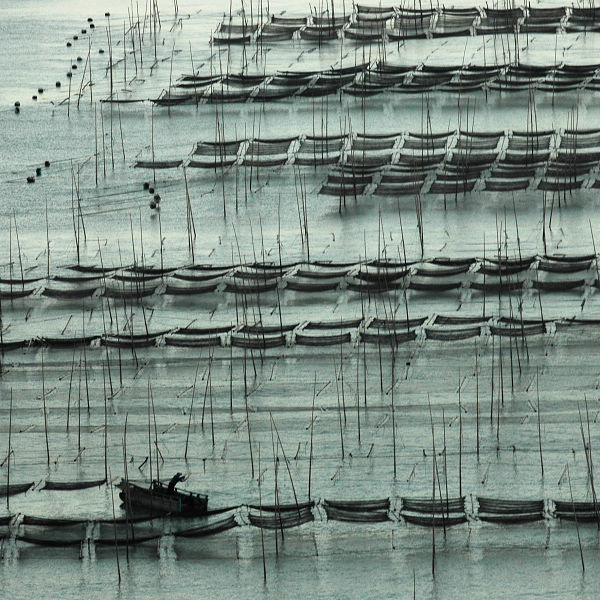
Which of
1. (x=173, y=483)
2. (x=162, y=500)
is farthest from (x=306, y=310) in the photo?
(x=162, y=500)

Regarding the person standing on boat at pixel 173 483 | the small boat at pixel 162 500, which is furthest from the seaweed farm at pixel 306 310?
the person standing on boat at pixel 173 483

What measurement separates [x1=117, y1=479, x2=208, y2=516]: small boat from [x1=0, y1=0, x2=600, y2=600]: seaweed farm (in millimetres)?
45

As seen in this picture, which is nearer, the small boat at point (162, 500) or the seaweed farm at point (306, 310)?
the seaweed farm at point (306, 310)

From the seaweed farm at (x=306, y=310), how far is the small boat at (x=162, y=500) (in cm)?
5

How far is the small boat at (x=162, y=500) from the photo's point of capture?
92.0 ft

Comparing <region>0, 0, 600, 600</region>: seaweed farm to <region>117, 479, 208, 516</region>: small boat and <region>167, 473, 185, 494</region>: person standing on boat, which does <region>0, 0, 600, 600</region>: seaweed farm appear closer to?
<region>117, 479, 208, 516</region>: small boat

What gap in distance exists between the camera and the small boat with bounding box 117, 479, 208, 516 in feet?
92.0

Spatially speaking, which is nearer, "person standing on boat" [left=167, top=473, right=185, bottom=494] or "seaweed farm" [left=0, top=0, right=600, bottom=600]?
"seaweed farm" [left=0, top=0, right=600, bottom=600]

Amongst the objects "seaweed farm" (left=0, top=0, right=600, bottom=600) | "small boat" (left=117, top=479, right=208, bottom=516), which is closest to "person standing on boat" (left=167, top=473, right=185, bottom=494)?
"small boat" (left=117, top=479, right=208, bottom=516)

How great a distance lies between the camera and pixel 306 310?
36969 mm

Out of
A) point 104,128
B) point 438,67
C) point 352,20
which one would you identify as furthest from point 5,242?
point 352,20

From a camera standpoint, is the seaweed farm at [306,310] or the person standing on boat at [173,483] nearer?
the seaweed farm at [306,310]

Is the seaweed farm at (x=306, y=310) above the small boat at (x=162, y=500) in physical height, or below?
above

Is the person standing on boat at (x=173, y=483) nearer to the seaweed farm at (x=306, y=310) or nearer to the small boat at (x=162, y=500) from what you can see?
the small boat at (x=162, y=500)
